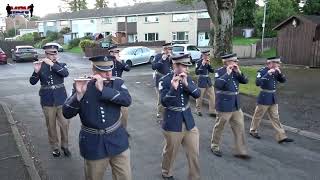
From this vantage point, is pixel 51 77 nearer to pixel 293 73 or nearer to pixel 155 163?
pixel 155 163

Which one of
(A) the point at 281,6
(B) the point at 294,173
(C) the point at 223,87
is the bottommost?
(B) the point at 294,173

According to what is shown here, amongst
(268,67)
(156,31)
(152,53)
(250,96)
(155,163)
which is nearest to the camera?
(155,163)

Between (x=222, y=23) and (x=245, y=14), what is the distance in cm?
3300

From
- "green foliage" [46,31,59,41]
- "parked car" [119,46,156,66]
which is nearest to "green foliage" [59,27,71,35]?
"green foliage" [46,31,59,41]

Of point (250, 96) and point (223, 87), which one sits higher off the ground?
point (223, 87)

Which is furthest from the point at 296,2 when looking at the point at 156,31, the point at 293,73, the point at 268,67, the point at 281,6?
the point at 268,67

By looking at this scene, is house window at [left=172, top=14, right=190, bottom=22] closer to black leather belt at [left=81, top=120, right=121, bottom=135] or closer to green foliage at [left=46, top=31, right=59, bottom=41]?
green foliage at [left=46, top=31, right=59, bottom=41]

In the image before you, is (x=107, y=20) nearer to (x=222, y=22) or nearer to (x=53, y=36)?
(x=53, y=36)

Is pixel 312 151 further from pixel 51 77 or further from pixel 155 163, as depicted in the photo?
pixel 51 77

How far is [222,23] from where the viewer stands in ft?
66.6

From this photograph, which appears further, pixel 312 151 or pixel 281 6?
pixel 281 6

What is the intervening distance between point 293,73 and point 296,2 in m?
29.8

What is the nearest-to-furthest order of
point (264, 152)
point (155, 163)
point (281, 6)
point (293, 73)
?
point (155, 163) → point (264, 152) → point (293, 73) → point (281, 6)

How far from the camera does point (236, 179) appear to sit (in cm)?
708
